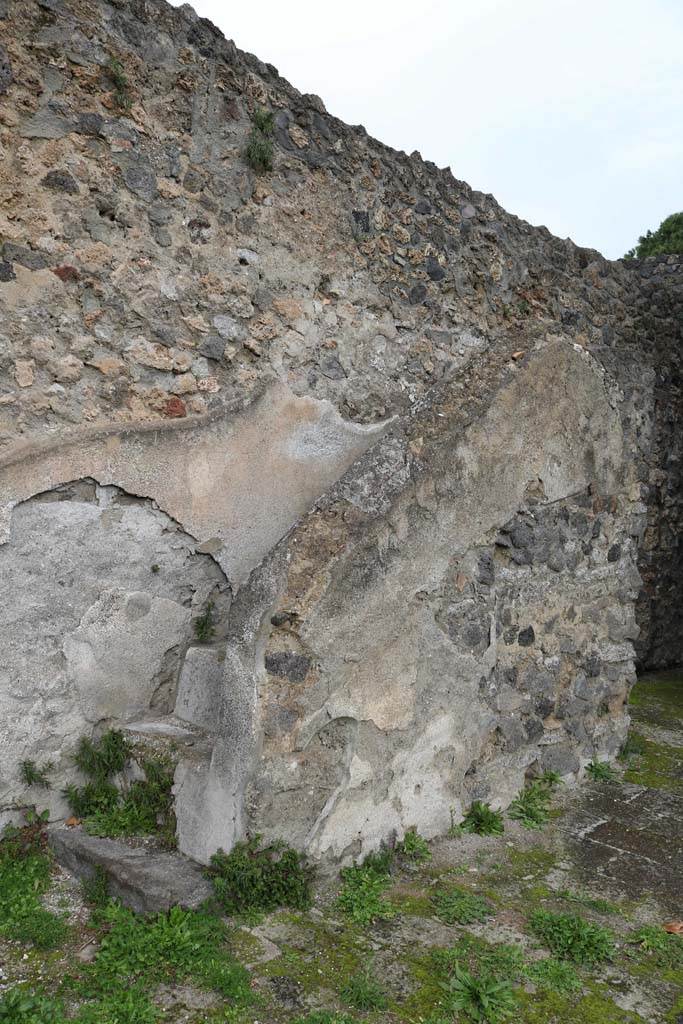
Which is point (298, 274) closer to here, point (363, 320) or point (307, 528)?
point (363, 320)

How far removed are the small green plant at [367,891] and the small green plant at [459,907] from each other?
181mm

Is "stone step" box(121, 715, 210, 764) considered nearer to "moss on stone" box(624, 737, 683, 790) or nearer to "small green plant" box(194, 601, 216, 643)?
"small green plant" box(194, 601, 216, 643)

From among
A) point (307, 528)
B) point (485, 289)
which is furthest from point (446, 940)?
point (485, 289)

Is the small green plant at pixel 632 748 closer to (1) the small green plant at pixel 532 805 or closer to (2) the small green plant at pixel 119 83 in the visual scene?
(1) the small green plant at pixel 532 805

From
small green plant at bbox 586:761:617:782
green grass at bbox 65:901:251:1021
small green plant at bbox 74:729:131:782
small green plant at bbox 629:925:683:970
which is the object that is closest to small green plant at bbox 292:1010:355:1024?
green grass at bbox 65:901:251:1021

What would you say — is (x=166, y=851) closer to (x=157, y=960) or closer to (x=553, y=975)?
(x=157, y=960)

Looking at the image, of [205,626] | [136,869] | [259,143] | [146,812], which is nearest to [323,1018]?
[136,869]

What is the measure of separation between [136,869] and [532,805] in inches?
75.8

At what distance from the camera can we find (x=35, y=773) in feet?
10.2

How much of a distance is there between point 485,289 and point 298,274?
3.70 feet

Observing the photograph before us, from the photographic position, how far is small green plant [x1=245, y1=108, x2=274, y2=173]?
11.4ft

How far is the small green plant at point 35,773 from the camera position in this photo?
3086 millimetres

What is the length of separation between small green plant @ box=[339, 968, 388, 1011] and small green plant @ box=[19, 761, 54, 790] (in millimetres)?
1451

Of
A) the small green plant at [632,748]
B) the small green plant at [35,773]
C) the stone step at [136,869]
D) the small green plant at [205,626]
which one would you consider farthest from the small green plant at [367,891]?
the small green plant at [632,748]
